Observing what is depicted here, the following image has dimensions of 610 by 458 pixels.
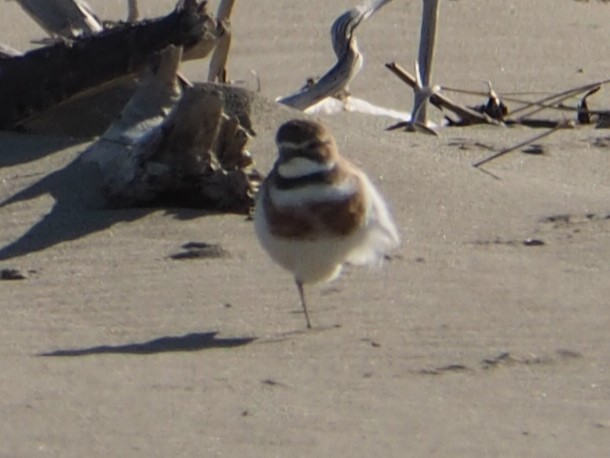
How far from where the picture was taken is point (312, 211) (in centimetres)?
572

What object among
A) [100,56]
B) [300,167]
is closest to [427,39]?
[100,56]

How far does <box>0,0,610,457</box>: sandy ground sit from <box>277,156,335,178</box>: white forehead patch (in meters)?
0.48

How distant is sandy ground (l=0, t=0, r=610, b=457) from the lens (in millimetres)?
4594

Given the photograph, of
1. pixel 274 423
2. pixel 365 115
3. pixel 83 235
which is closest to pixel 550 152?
pixel 365 115

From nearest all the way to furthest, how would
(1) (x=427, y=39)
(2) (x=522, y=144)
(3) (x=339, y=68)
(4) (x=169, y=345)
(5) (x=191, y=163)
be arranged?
(4) (x=169, y=345), (5) (x=191, y=163), (2) (x=522, y=144), (3) (x=339, y=68), (1) (x=427, y=39)

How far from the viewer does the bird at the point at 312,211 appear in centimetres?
573

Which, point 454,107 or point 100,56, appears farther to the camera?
point 454,107

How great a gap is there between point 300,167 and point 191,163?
1.18m

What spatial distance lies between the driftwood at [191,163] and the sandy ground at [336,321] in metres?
0.09

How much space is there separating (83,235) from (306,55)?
14.8 feet

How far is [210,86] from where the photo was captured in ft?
24.1

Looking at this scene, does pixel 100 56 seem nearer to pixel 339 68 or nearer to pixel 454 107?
pixel 339 68

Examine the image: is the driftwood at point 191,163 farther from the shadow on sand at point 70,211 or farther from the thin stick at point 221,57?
the thin stick at point 221,57

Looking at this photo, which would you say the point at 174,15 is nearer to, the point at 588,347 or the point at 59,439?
the point at 588,347
